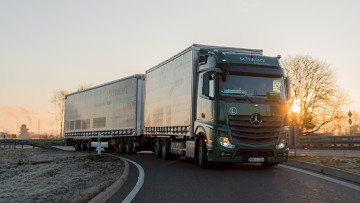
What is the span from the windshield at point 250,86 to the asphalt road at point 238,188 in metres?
2.29

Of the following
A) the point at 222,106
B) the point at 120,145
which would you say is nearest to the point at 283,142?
the point at 222,106

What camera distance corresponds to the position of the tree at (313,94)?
41719 mm

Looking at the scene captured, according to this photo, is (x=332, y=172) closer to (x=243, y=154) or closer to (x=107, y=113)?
(x=243, y=154)

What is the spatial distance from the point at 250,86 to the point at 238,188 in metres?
4.33

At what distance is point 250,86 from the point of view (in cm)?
1252

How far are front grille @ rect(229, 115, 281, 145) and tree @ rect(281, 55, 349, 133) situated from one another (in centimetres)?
2998

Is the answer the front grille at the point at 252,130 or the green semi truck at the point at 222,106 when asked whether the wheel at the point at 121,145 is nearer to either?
the green semi truck at the point at 222,106

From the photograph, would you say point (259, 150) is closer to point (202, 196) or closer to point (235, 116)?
point (235, 116)

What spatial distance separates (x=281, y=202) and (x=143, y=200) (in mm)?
2429

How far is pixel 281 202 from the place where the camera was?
727cm

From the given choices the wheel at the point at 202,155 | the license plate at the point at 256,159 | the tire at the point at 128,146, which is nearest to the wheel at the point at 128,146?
the tire at the point at 128,146

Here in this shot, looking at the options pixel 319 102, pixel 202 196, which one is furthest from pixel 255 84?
pixel 319 102

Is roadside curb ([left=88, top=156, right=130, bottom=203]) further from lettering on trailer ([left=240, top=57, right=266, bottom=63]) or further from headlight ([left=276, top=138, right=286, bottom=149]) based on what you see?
lettering on trailer ([left=240, top=57, right=266, bottom=63])

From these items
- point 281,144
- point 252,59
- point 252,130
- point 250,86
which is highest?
point 252,59
